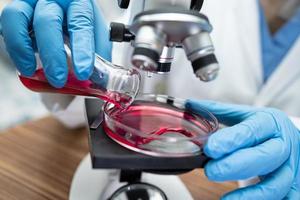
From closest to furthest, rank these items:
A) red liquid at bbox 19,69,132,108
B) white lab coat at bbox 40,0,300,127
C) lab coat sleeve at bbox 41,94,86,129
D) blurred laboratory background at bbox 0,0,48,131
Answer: red liquid at bbox 19,69,132,108
lab coat sleeve at bbox 41,94,86,129
white lab coat at bbox 40,0,300,127
blurred laboratory background at bbox 0,0,48,131

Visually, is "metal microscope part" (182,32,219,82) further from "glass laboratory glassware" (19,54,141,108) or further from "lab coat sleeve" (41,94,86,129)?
"lab coat sleeve" (41,94,86,129)

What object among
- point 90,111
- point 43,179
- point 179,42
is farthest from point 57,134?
point 179,42

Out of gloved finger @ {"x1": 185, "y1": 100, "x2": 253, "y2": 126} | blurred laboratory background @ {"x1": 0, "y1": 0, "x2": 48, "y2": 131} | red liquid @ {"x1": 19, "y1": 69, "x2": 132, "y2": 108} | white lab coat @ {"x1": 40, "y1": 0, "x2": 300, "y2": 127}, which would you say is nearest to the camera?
red liquid @ {"x1": 19, "y1": 69, "x2": 132, "y2": 108}

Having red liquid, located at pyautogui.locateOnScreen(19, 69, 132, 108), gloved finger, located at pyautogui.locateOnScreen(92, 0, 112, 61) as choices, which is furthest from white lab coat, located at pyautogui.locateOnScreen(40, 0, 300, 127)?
red liquid, located at pyautogui.locateOnScreen(19, 69, 132, 108)

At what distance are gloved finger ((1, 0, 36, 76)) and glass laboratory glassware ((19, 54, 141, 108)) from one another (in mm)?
28

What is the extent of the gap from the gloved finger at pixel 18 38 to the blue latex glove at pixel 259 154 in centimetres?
33

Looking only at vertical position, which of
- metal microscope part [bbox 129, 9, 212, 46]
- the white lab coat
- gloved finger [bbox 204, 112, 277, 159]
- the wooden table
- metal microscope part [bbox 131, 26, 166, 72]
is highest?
metal microscope part [bbox 129, 9, 212, 46]

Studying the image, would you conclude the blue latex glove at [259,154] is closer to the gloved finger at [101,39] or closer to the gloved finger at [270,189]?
the gloved finger at [270,189]

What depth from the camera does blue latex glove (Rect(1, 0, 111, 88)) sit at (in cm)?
62

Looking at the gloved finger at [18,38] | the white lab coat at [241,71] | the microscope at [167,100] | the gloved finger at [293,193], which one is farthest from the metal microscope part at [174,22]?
the white lab coat at [241,71]

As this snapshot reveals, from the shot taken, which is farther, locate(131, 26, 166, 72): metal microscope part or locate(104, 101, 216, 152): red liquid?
locate(104, 101, 216, 152): red liquid

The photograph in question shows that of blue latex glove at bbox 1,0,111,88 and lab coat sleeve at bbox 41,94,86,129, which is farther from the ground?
blue latex glove at bbox 1,0,111,88

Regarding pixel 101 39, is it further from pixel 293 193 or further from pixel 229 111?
pixel 293 193

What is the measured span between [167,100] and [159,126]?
0.07m
